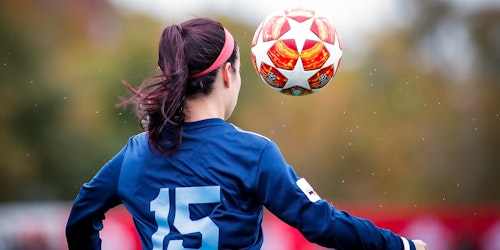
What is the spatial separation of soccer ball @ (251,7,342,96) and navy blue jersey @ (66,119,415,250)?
1502 mm

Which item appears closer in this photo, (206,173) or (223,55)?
(206,173)

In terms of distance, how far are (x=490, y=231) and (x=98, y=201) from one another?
33.1 ft

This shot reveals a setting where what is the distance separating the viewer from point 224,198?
3945mm

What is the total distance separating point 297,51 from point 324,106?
3705cm

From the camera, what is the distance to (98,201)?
4301mm

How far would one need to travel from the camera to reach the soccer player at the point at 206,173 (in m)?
3.90

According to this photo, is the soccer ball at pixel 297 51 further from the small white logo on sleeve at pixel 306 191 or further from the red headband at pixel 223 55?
the small white logo on sleeve at pixel 306 191

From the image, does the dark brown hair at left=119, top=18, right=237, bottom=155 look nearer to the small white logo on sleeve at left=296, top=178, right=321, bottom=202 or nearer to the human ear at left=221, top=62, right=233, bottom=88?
the human ear at left=221, top=62, right=233, bottom=88

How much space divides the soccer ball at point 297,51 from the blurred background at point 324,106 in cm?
1943

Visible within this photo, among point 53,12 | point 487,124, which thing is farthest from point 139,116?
point 487,124

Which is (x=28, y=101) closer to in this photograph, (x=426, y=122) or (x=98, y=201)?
(x=426, y=122)

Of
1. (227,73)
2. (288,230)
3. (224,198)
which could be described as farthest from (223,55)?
(288,230)

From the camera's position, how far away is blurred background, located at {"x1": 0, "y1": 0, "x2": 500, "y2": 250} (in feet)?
102

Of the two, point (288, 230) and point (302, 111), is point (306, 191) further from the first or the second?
point (302, 111)
